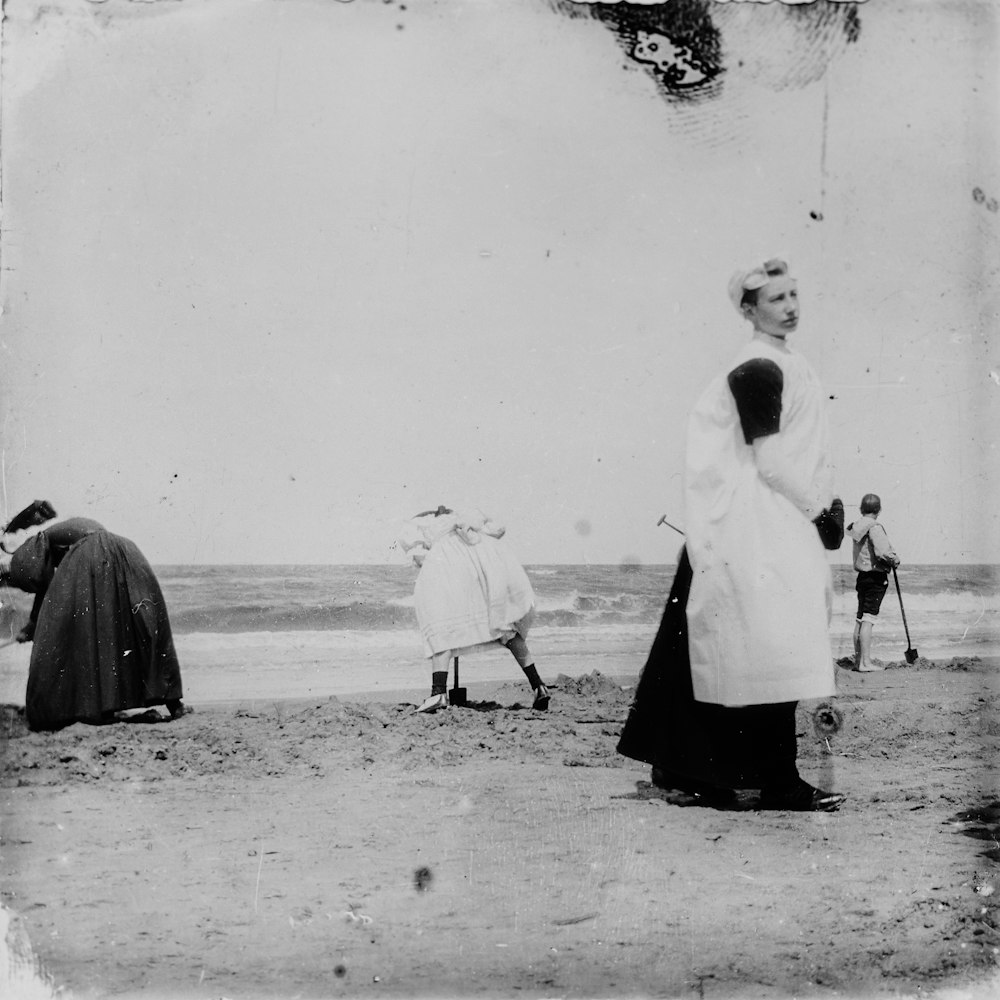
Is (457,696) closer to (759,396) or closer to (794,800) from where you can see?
(794,800)

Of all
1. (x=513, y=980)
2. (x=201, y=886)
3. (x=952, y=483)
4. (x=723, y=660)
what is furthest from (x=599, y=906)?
(x=952, y=483)

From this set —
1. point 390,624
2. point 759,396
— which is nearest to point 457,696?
point 390,624

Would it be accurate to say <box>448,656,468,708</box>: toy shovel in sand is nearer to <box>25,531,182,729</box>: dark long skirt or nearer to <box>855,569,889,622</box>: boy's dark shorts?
<box>25,531,182,729</box>: dark long skirt

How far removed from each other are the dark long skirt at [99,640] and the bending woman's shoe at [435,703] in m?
1.17

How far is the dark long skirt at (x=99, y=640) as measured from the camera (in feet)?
16.3

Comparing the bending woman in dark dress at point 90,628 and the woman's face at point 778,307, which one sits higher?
the woman's face at point 778,307

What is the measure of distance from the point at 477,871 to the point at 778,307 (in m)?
2.25

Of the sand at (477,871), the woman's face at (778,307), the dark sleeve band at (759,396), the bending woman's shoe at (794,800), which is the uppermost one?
the woman's face at (778,307)

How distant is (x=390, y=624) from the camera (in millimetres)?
5234

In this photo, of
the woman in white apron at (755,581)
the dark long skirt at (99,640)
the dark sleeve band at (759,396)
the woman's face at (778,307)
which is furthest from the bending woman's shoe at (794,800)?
the dark long skirt at (99,640)

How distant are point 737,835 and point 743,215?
8.19 ft

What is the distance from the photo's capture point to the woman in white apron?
12.8ft

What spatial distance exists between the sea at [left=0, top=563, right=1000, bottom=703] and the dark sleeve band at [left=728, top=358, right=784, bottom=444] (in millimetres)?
900

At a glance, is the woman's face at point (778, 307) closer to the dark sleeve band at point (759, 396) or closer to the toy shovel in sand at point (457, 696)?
the dark sleeve band at point (759, 396)
